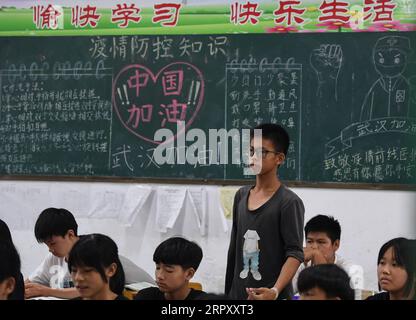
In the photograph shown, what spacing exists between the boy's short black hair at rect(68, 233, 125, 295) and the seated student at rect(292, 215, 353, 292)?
971 millimetres

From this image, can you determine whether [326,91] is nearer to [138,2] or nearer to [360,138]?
[360,138]

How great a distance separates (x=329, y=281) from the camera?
319 cm

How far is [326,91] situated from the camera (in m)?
4.81

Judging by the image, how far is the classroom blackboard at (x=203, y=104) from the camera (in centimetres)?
474

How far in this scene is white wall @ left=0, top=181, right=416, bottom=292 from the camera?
4.73 metres

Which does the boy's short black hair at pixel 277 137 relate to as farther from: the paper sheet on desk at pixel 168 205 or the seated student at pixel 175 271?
the paper sheet on desk at pixel 168 205

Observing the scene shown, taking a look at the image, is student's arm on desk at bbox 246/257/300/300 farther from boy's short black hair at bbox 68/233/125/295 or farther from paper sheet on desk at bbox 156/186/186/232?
paper sheet on desk at bbox 156/186/186/232

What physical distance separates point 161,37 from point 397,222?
175cm

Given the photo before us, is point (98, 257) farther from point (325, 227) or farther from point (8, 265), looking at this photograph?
point (325, 227)

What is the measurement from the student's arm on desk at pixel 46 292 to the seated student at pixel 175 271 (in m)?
0.56

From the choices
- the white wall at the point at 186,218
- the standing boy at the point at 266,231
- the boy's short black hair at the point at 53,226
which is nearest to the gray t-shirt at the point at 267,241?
the standing boy at the point at 266,231

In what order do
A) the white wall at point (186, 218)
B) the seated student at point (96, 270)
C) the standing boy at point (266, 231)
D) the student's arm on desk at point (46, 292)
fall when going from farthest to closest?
the white wall at point (186, 218), the student's arm on desk at point (46, 292), the standing boy at point (266, 231), the seated student at point (96, 270)
